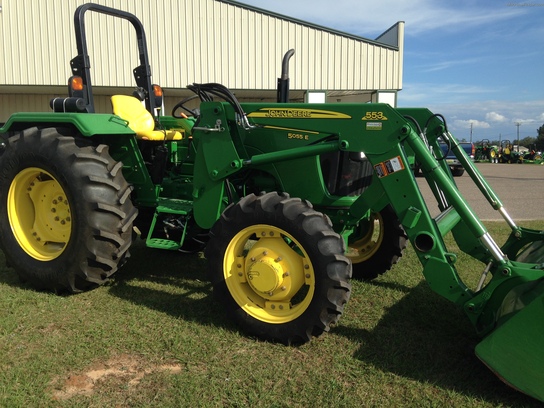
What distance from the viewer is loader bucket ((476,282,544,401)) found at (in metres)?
2.42

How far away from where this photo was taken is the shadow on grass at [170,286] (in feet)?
12.0

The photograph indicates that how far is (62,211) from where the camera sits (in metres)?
4.24

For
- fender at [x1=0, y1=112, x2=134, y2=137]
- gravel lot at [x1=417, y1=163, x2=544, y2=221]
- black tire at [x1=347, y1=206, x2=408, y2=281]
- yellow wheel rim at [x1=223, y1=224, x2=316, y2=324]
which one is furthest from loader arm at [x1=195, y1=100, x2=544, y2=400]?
gravel lot at [x1=417, y1=163, x2=544, y2=221]

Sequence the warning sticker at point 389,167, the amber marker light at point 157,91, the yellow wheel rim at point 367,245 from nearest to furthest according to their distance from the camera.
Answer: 1. the warning sticker at point 389,167
2. the yellow wheel rim at point 367,245
3. the amber marker light at point 157,91

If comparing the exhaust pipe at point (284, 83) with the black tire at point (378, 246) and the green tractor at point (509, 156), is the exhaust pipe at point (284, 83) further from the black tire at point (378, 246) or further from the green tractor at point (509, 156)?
the green tractor at point (509, 156)

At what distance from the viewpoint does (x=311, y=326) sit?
306 centimetres

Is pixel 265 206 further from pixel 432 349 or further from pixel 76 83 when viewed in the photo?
pixel 76 83

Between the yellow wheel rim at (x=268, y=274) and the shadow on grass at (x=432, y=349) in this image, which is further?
the yellow wheel rim at (x=268, y=274)

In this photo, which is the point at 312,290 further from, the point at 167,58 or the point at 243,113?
the point at 167,58

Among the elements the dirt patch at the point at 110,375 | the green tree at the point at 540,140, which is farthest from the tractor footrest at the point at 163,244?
the green tree at the point at 540,140

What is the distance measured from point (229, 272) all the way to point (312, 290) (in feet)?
2.04

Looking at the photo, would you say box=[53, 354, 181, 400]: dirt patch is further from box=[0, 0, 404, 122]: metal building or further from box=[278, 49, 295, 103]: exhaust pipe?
box=[0, 0, 404, 122]: metal building

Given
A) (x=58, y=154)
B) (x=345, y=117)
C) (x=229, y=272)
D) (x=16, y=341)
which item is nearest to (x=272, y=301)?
(x=229, y=272)

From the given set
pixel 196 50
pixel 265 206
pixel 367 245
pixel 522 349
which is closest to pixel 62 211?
pixel 265 206
